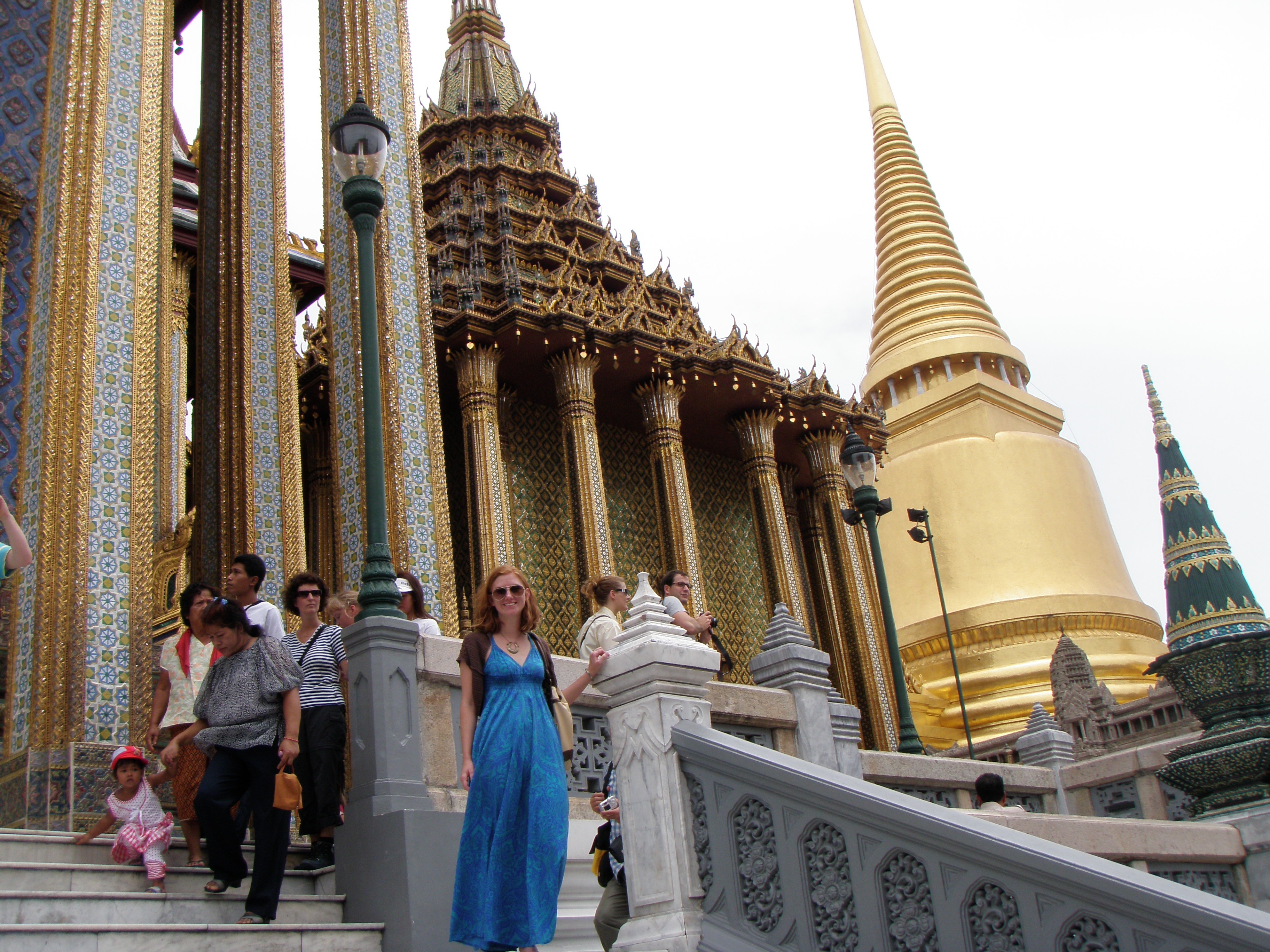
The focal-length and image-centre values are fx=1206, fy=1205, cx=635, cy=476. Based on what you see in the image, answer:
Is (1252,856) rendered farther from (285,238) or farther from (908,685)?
(908,685)

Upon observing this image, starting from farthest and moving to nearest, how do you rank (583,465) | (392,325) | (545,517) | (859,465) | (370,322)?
(545,517) → (583,465) → (859,465) → (392,325) → (370,322)

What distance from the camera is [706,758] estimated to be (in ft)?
15.2

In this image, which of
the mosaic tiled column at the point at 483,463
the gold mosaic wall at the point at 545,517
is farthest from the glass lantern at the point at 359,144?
the gold mosaic wall at the point at 545,517

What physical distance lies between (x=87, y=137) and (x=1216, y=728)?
26.7ft

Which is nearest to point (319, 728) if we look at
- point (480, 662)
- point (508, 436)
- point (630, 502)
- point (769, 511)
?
point (480, 662)

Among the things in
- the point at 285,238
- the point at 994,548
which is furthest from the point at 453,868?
the point at 994,548

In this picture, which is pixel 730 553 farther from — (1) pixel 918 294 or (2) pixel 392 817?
(2) pixel 392 817

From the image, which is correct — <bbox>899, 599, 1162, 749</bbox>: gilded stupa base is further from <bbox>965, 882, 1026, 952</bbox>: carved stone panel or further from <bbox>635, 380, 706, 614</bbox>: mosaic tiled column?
<bbox>965, 882, 1026, 952</bbox>: carved stone panel

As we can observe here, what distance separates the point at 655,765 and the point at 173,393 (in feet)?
34.3

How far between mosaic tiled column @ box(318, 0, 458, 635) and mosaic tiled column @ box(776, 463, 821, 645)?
8981mm

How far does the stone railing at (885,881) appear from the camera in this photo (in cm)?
327

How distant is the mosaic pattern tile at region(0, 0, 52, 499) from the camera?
9328 millimetres

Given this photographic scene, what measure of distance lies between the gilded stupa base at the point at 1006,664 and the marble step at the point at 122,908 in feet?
59.5

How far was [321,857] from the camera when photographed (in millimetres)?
5492
